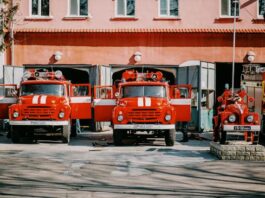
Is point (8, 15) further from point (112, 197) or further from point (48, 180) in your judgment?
point (112, 197)

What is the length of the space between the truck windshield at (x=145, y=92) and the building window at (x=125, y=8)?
8.51 meters

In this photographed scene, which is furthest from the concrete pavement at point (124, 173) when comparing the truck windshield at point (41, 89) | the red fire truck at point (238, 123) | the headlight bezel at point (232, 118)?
the truck windshield at point (41, 89)

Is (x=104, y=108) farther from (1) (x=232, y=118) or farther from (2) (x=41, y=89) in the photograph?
(1) (x=232, y=118)

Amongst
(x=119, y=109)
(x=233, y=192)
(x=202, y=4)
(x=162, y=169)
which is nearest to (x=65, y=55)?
(x=202, y=4)

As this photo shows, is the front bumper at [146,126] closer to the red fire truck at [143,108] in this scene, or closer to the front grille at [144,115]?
the red fire truck at [143,108]

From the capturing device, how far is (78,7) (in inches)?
988

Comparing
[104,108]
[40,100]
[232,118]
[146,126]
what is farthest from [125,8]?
[232,118]

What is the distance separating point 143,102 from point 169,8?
9.62m

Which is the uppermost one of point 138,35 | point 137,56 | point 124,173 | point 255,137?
point 138,35

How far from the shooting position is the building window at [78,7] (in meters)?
25.1

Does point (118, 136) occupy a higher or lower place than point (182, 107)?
lower

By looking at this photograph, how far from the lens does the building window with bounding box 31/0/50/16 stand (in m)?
25.1

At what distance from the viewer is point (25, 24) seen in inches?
981

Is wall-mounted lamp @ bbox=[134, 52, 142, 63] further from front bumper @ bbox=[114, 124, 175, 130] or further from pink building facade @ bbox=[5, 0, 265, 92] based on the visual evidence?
front bumper @ bbox=[114, 124, 175, 130]
